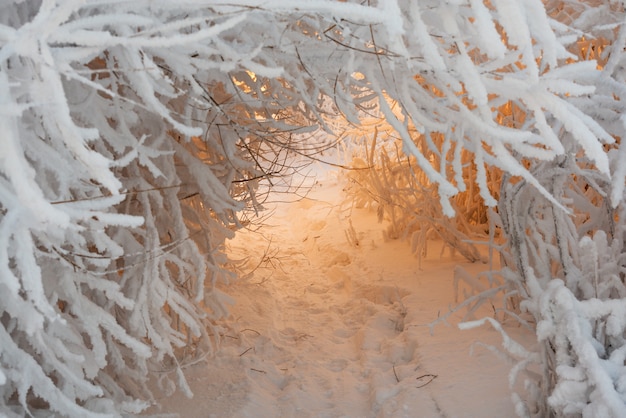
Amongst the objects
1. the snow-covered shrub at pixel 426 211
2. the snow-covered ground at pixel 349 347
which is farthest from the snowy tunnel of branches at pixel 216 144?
the snow-covered shrub at pixel 426 211

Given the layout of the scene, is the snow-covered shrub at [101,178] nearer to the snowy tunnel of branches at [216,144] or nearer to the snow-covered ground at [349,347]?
the snowy tunnel of branches at [216,144]

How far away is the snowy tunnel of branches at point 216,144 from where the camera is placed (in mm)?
1177

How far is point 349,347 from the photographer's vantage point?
343 cm

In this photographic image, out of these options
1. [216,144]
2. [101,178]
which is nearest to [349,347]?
[216,144]

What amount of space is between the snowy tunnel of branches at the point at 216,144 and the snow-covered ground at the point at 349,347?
263 mm

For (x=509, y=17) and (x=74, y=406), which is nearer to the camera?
(x=509, y=17)

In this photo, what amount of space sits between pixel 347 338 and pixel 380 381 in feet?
2.28

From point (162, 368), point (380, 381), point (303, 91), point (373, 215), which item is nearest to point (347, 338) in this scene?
point (380, 381)

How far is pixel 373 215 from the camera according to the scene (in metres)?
5.79

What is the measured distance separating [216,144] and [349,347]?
146 cm

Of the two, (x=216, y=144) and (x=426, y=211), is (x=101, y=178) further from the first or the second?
(x=426, y=211)

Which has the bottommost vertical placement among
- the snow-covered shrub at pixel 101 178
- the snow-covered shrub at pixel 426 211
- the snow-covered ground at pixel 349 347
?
the snow-covered ground at pixel 349 347

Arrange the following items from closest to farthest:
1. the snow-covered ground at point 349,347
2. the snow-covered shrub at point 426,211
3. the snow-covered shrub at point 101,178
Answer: the snow-covered shrub at point 101,178
the snow-covered ground at point 349,347
the snow-covered shrub at point 426,211

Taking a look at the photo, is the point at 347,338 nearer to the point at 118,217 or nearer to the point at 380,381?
the point at 380,381
